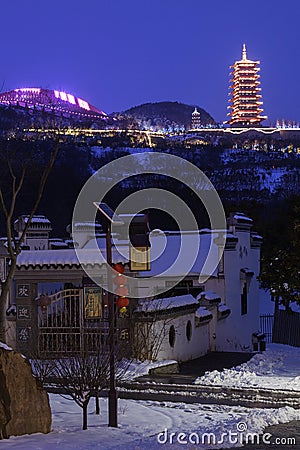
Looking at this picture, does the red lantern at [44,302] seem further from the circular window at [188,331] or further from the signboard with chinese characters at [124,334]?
the circular window at [188,331]

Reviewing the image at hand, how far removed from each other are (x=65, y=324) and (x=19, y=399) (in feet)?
26.1

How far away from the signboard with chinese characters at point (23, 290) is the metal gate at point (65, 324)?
0.70 meters

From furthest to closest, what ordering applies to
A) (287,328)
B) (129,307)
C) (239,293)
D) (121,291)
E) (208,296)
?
(287,328), (239,293), (208,296), (129,307), (121,291)

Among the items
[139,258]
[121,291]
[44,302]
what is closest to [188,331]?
[44,302]

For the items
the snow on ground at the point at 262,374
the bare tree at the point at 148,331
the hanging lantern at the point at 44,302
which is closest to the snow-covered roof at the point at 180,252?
the bare tree at the point at 148,331

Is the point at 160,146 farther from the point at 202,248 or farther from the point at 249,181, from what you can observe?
the point at 202,248

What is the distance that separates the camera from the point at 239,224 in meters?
26.9

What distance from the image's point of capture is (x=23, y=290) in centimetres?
1925

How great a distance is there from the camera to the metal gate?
58.0ft

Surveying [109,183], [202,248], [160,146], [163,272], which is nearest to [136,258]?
[163,272]

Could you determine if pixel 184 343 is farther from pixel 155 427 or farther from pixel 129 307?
pixel 155 427

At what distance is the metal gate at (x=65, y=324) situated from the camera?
58.0ft

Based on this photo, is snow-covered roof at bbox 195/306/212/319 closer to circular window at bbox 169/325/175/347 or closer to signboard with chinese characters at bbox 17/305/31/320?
circular window at bbox 169/325/175/347

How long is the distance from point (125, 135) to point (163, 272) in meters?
103
